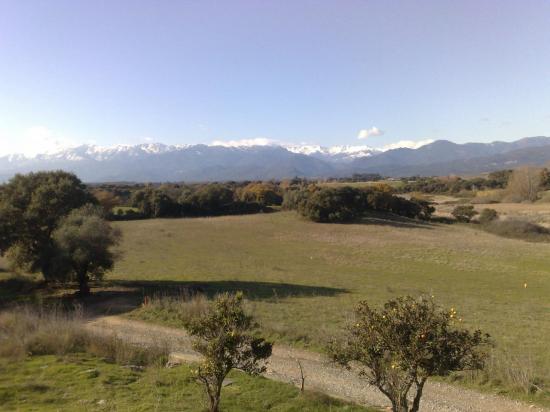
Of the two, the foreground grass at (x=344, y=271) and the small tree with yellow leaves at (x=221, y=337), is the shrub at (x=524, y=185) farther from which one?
the small tree with yellow leaves at (x=221, y=337)

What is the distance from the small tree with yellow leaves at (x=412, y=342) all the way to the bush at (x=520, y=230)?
66.2m

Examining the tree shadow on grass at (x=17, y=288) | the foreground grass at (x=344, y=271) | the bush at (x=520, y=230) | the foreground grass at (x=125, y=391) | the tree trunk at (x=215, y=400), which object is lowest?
the bush at (x=520, y=230)

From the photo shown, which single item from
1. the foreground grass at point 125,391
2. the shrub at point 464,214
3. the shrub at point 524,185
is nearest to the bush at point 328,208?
the shrub at point 464,214

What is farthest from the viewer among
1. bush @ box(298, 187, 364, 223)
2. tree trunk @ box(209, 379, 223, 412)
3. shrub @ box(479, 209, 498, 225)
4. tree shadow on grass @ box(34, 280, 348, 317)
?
shrub @ box(479, 209, 498, 225)

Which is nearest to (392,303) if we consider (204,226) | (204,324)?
(204,324)

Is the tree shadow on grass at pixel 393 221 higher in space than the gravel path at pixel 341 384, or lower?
lower

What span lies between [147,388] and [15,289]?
72.0 feet

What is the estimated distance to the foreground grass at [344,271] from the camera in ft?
57.9

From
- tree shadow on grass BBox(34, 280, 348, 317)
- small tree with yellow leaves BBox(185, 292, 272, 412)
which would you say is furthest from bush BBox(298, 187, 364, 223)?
small tree with yellow leaves BBox(185, 292, 272, 412)

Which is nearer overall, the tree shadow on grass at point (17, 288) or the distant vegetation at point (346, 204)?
the tree shadow on grass at point (17, 288)

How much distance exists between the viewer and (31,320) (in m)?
15.2

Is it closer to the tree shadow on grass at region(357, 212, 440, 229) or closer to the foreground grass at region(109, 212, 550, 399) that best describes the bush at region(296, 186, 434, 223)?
the tree shadow on grass at region(357, 212, 440, 229)

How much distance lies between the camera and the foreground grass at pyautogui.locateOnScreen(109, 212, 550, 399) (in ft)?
57.9

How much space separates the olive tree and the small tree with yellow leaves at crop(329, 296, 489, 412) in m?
21.3
